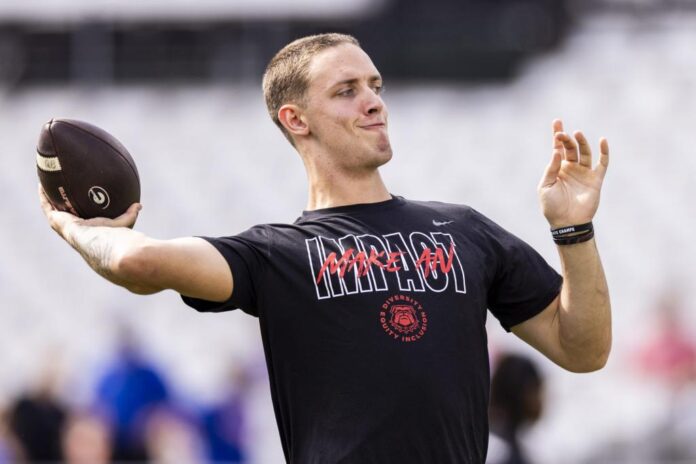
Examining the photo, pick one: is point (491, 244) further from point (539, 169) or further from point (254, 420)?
point (539, 169)

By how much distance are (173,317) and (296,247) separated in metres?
8.09

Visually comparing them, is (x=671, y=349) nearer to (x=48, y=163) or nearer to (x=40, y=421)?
(x=40, y=421)

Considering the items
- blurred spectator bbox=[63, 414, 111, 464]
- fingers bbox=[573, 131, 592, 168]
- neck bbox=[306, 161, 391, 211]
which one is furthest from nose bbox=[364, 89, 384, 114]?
blurred spectator bbox=[63, 414, 111, 464]

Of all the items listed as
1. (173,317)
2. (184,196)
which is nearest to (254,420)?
(173,317)

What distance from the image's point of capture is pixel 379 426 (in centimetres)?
333

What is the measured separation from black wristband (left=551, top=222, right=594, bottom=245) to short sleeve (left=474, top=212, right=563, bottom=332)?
11cm

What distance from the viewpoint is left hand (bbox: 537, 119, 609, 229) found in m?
3.65

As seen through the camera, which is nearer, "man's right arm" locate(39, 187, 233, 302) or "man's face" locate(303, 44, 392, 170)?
"man's right arm" locate(39, 187, 233, 302)

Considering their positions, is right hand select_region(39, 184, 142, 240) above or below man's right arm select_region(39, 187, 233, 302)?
above

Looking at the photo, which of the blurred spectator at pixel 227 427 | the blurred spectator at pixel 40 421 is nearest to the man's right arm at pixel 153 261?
the blurred spectator at pixel 40 421

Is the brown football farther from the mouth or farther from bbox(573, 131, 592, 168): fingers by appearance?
bbox(573, 131, 592, 168): fingers

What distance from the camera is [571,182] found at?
3695 mm

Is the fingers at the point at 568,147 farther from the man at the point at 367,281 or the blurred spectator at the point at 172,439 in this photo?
the blurred spectator at the point at 172,439

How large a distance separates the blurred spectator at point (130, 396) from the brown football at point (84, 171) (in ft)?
17.2
